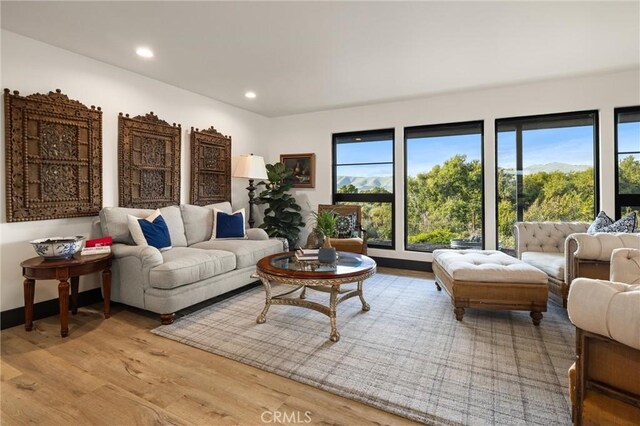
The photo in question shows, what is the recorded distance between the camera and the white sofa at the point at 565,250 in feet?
7.93

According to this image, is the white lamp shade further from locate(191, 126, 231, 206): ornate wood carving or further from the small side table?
the small side table

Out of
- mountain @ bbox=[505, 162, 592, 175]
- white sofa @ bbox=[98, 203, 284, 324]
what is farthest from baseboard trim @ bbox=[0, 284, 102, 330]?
mountain @ bbox=[505, 162, 592, 175]

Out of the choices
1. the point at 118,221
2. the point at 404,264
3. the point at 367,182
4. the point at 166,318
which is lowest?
the point at 166,318

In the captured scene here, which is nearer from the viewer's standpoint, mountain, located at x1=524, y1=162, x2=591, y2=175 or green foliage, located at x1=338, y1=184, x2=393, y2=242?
mountain, located at x1=524, y1=162, x2=591, y2=175

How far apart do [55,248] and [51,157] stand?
975 mm

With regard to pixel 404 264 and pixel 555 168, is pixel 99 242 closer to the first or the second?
pixel 404 264

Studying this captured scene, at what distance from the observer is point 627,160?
12.3 feet

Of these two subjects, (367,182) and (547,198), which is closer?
(547,198)

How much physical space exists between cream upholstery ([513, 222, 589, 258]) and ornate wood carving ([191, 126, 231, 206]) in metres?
4.11

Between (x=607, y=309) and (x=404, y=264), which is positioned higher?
(x=607, y=309)

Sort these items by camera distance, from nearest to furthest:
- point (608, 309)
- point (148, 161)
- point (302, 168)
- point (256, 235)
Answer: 1. point (608, 309)
2. point (148, 161)
3. point (256, 235)
4. point (302, 168)

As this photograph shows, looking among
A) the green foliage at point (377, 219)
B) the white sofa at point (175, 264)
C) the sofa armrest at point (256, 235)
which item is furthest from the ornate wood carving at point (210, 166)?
the green foliage at point (377, 219)

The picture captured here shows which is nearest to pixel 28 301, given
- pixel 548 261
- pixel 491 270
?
pixel 491 270

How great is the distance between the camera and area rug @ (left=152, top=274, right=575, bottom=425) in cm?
171
